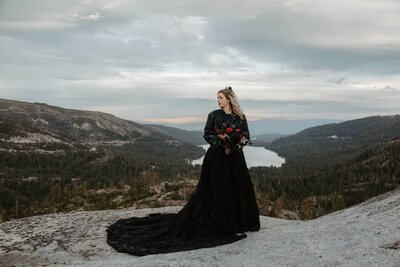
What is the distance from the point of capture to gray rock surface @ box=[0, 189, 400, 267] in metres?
6.55

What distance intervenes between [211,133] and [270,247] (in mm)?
4389

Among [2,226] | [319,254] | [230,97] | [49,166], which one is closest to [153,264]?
[319,254]

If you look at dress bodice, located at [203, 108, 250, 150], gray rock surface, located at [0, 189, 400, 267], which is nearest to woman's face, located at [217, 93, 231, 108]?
dress bodice, located at [203, 108, 250, 150]

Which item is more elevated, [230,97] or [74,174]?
[230,97]

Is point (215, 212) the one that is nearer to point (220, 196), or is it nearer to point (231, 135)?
point (220, 196)

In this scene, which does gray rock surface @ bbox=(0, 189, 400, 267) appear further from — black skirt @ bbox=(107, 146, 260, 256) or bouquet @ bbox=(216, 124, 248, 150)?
bouquet @ bbox=(216, 124, 248, 150)

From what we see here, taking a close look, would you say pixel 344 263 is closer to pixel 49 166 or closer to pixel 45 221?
pixel 45 221

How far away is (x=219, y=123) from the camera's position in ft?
33.5

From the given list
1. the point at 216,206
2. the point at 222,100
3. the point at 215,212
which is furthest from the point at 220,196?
the point at 222,100

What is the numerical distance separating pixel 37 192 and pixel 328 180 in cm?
14191

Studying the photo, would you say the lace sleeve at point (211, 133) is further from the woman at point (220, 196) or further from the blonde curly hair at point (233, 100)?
the blonde curly hair at point (233, 100)

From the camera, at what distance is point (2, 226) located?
13172mm

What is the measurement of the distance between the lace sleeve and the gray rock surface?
3.50 metres

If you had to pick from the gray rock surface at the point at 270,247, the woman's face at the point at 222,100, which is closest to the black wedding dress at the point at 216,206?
the woman's face at the point at 222,100
